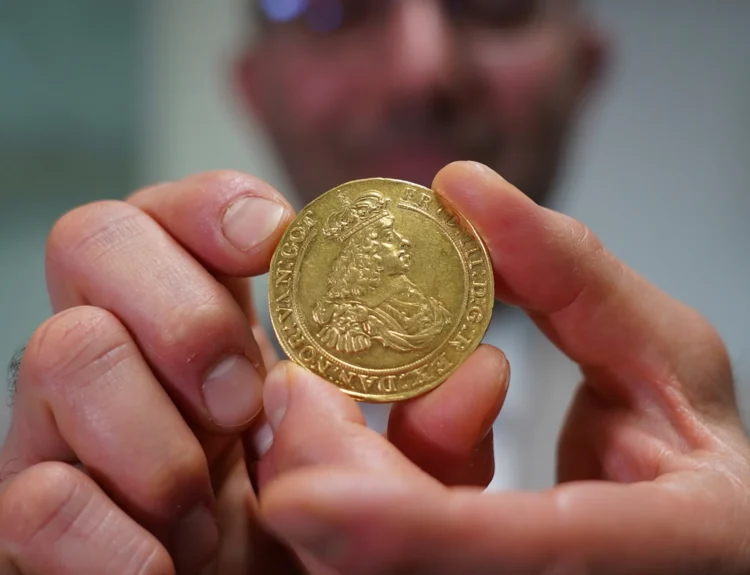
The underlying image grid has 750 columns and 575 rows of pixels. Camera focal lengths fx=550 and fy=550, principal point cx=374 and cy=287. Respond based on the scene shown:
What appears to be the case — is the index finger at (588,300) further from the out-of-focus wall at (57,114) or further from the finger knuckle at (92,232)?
the out-of-focus wall at (57,114)

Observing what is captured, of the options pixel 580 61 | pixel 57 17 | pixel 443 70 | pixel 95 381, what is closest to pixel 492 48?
pixel 443 70

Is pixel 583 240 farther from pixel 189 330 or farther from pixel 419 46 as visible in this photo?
pixel 419 46

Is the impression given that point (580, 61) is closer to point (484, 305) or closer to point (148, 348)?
point (484, 305)

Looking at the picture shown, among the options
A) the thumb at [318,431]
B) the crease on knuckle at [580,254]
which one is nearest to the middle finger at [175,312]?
the thumb at [318,431]

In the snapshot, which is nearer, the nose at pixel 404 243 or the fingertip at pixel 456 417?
the fingertip at pixel 456 417

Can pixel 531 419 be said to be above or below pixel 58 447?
below
